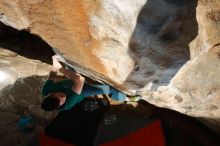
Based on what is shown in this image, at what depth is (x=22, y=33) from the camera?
12.9 ft

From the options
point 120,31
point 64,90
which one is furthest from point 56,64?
point 120,31

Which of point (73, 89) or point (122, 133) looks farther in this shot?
point (122, 133)

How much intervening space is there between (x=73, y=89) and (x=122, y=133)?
114 cm

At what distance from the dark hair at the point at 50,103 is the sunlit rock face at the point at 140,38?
→ 0.43 m

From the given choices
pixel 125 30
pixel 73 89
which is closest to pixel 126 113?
pixel 73 89

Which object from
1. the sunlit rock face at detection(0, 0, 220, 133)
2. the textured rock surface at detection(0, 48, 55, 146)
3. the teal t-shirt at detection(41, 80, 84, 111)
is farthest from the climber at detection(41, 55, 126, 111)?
the textured rock surface at detection(0, 48, 55, 146)

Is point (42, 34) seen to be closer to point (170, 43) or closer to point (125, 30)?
point (125, 30)

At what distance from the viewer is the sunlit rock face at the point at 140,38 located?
1775 millimetres

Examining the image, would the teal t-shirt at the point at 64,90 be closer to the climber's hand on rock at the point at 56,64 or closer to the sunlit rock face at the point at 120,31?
the climber's hand on rock at the point at 56,64

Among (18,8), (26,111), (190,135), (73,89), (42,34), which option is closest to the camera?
(18,8)

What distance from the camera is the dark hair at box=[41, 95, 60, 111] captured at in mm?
2479

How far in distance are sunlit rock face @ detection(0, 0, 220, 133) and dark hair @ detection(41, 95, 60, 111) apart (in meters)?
0.43

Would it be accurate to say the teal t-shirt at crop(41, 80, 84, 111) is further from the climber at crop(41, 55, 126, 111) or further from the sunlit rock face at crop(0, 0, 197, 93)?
the sunlit rock face at crop(0, 0, 197, 93)

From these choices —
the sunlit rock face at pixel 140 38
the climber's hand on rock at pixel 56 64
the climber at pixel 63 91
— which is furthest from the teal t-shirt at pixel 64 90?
the sunlit rock face at pixel 140 38
